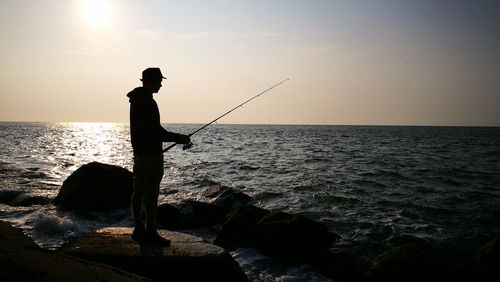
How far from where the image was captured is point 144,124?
519 centimetres

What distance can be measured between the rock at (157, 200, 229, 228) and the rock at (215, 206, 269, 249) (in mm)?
1604

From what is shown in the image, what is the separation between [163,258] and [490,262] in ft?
19.1

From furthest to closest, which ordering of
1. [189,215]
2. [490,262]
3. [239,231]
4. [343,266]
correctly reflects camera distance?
[189,215]
[239,231]
[343,266]
[490,262]

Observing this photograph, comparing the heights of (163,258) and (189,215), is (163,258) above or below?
above

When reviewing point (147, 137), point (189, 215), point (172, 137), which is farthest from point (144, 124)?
point (189, 215)

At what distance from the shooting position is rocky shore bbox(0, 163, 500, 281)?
500 cm

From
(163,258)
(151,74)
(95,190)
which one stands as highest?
(151,74)

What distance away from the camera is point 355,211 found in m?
12.1

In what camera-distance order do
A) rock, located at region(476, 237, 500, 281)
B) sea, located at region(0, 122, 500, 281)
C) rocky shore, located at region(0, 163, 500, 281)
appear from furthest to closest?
sea, located at region(0, 122, 500, 281)
rock, located at region(476, 237, 500, 281)
rocky shore, located at region(0, 163, 500, 281)

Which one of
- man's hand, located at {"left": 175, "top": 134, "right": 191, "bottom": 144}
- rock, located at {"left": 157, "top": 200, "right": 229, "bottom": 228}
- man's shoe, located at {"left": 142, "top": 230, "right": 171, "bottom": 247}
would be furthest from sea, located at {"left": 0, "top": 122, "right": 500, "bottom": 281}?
man's hand, located at {"left": 175, "top": 134, "right": 191, "bottom": 144}

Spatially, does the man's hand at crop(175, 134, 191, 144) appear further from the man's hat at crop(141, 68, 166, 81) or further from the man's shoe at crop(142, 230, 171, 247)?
the man's shoe at crop(142, 230, 171, 247)

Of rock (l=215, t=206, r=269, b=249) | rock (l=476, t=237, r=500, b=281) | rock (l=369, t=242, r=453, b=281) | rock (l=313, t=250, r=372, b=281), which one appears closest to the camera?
rock (l=369, t=242, r=453, b=281)

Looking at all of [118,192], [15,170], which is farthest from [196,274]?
[15,170]

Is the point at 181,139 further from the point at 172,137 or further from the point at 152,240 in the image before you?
the point at 152,240
